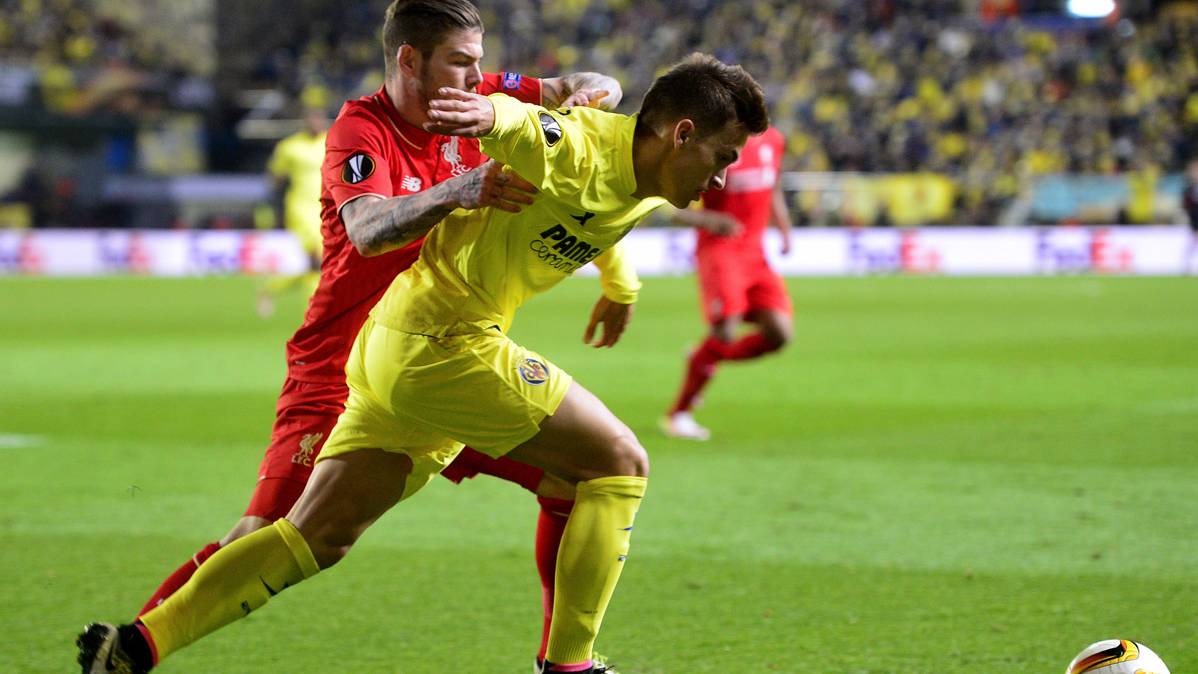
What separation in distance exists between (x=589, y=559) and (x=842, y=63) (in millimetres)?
31462

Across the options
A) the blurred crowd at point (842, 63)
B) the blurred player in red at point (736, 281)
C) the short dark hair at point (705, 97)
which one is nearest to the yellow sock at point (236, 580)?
the short dark hair at point (705, 97)

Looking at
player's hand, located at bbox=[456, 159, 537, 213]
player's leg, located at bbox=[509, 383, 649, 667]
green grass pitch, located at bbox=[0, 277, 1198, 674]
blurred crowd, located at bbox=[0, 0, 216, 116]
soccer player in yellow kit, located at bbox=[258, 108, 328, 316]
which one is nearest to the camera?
player's hand, located at bbox=[456, 159, 537, 213]

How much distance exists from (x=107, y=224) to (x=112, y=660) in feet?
111

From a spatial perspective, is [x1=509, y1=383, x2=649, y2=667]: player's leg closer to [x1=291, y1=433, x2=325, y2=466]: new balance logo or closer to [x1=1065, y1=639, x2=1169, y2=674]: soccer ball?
[x1=291, y1=433, x2=325, y2=466]: new balance logo

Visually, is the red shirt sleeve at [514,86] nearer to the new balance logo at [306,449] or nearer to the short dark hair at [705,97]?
the short dark hair at [705,97]

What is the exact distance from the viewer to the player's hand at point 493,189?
316 centimetres

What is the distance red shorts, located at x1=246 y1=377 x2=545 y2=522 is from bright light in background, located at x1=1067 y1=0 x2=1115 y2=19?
1347 inches

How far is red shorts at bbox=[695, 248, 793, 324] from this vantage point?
9141 mm

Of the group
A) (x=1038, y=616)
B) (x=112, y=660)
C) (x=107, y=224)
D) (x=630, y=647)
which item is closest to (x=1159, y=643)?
(x=1038, y=616)

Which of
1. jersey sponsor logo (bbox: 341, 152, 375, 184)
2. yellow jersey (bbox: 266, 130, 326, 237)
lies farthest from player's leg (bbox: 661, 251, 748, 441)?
yellow jersey (bbox: 266, 130, 326, 237)

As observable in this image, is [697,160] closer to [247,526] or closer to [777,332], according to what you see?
[247,526]

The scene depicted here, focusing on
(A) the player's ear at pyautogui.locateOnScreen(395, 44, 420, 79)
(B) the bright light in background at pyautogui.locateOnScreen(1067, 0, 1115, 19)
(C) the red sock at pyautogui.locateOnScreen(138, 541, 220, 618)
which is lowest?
(C) the red sock at pyautogui.locateOnScreen(138, 541, 220, 618)

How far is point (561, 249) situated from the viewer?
358cm

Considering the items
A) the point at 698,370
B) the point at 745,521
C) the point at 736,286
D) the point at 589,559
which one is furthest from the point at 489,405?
the point at 736,286
